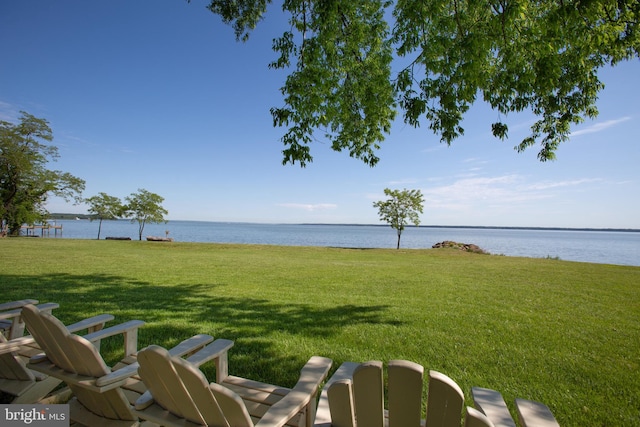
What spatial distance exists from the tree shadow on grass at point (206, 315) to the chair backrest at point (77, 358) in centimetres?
155

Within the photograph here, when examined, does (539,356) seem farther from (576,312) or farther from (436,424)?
(436,424)

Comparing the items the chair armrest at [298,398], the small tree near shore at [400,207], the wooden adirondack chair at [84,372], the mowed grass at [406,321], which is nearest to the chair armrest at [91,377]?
the wooden adirondack chair at [84,372]

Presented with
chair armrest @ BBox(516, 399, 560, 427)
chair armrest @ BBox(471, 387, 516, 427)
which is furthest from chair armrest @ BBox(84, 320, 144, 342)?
chair armrest @ BBox(516, 399, 560, 427)

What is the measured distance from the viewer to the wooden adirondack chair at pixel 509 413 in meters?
1.53

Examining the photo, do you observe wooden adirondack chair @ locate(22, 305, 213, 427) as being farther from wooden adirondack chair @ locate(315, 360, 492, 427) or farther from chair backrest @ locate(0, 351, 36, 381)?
wooden adirondack chair @ locate(315, 360, 492, 427)

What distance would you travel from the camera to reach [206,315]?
5.96 meters

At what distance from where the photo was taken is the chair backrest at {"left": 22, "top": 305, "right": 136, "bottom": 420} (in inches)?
79.3

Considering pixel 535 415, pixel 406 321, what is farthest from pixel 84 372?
pixel 406 321

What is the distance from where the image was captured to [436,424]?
4.53 feet

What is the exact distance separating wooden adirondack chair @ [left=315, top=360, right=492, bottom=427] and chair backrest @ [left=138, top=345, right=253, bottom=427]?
505 mm

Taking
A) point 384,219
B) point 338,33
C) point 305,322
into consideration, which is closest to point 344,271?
point 305,322

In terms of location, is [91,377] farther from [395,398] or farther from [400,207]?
[400,207]
